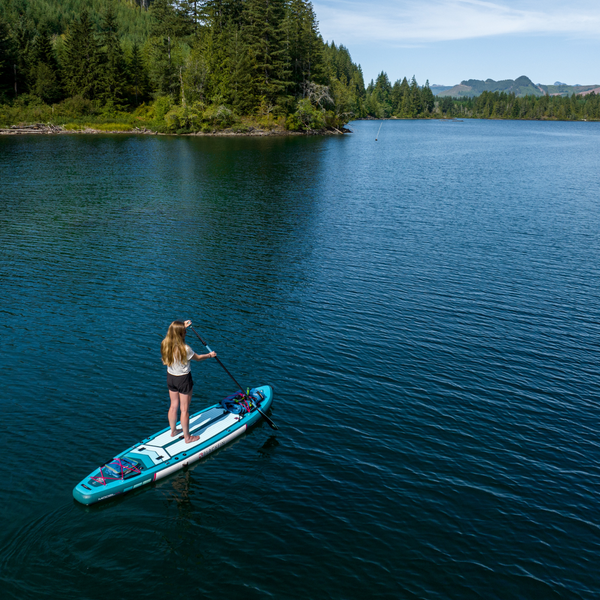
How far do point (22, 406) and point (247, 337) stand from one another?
979 cm

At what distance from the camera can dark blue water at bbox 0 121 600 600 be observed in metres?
12.2

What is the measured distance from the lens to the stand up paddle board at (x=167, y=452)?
14031mm

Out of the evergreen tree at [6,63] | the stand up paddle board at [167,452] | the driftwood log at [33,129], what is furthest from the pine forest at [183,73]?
the stand up paddle board at [167,452]

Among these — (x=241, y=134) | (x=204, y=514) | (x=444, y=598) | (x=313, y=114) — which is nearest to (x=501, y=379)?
(x=444, y=598)

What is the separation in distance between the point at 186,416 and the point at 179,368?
1810 mm

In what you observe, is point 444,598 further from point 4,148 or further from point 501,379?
point 4,148

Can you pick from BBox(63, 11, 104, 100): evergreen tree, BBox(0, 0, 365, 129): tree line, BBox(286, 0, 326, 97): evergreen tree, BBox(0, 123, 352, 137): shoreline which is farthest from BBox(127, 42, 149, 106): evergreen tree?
BBox(286, 0, 326, 97): evergreen tree

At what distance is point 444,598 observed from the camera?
11305 mm

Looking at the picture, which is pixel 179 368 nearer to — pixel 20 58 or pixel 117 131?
pixel 117 131

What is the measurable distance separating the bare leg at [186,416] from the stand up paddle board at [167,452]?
183mm

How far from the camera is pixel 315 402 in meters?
19.0

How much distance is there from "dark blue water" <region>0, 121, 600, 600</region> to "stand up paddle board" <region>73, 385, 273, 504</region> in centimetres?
43

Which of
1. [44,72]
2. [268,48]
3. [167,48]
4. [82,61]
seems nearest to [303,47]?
[268,48]

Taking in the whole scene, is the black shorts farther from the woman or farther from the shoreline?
the shoreline
